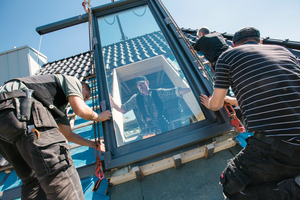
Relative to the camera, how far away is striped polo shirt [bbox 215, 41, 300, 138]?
1027 millimetres

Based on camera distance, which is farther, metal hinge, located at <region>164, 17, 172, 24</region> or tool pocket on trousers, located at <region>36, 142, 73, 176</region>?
metal hinge, located at <region>164, 17, 172, 24</region>

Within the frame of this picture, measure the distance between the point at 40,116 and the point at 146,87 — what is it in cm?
128

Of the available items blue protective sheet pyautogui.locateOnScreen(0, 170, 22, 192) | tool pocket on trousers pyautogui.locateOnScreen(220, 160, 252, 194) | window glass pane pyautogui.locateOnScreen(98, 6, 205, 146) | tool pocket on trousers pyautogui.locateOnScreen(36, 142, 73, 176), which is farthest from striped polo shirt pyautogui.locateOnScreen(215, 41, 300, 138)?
blue protective sheet pyautogui.locateOnScreen(0, 170, 22, 192)

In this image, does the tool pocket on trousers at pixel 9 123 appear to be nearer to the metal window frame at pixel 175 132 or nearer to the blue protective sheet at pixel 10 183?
the metal window frame at pixel 175 132

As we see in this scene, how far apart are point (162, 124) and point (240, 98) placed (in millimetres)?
893

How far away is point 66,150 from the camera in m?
1.31

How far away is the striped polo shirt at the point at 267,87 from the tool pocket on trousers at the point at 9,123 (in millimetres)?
1663

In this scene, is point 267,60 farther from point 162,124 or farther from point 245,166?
point 162,124

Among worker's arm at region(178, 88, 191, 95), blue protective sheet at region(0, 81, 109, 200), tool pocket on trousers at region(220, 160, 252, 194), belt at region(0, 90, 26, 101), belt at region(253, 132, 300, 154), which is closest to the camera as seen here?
belt at region(253, 132, 300, 154)

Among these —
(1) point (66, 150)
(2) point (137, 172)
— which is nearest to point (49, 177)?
(1) point (66, 150)

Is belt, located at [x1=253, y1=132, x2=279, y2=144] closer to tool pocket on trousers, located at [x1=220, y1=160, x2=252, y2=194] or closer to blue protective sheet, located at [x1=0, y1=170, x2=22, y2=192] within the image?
tool pocket on trousers, located at [x1=220, y1=160, x2=252, y2=194]

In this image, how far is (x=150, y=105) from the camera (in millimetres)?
2072

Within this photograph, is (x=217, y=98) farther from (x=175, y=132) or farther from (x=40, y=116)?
(x=40, y=116)

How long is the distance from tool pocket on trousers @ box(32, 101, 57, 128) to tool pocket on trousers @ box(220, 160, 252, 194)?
1.45 metres
